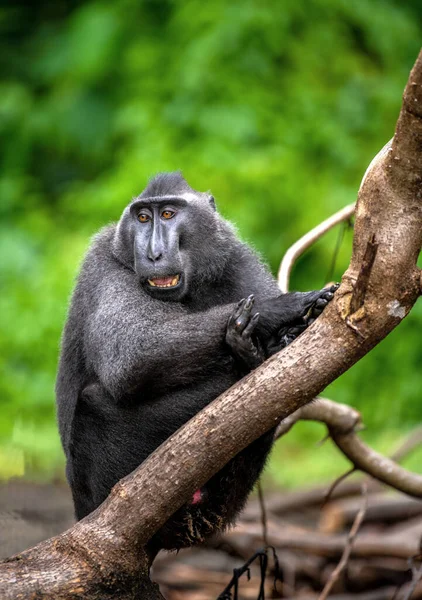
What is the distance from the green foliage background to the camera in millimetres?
9367

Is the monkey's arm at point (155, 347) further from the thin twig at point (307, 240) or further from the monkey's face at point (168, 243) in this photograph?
the thin twig at point (307, 240)

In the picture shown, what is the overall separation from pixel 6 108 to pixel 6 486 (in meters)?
7.44

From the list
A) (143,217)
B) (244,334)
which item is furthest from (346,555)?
(143,217)

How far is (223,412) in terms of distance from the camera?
320 cm

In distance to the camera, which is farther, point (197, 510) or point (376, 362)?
point (376, 362)

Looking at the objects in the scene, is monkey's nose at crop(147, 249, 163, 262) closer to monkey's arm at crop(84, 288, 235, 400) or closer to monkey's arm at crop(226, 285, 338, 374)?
monkey's arm at crop(84, 288, 235, 400)

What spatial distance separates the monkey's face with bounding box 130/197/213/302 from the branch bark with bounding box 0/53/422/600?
3.85 ft

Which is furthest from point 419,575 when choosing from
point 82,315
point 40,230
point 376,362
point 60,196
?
point 60,196

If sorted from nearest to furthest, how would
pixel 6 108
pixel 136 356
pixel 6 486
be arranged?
pixel 136 356
pixel 6 486
pixel 6 108

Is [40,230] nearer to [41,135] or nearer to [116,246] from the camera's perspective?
[41,135]

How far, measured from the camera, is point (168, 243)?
438 cm

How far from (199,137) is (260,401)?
7.69m

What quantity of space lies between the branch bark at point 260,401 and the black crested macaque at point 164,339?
521 millimetres

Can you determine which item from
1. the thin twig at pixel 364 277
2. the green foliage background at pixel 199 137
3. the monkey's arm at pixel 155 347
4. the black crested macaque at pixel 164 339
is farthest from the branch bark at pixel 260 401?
the green foliage background at pixel 199 137
